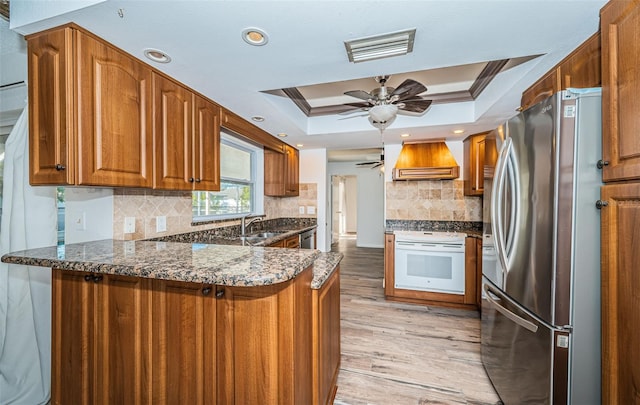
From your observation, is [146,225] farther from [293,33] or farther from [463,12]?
[463,12]

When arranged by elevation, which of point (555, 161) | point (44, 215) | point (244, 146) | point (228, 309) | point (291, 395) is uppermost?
point (244, 146)

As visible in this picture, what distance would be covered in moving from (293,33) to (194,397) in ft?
6.00

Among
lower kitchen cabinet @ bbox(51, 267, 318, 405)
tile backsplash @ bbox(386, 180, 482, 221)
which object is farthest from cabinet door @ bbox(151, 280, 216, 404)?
tile backsplash @ bbox(386, 180, 482, 221)

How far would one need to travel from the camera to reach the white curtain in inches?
64.3

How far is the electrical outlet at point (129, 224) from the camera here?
1839 mm

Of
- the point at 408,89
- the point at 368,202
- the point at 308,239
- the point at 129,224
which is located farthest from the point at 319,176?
the point at 368,202

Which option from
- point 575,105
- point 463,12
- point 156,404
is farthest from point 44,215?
point 575,105

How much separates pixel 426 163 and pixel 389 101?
1.73m

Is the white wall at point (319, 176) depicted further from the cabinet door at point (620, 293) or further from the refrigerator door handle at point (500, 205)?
the cabinet door at point (620, 293)

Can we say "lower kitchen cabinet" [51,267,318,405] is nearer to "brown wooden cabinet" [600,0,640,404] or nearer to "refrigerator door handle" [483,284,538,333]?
"refrigerator door handle" [483,284,538,333]

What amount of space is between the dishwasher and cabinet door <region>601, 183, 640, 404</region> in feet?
9.64

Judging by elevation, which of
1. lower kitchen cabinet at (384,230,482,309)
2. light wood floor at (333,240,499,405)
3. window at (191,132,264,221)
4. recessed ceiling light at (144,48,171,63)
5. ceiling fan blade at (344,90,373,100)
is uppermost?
recessed ceiling light at (144,48,171,63)

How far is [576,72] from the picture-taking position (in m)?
1.40

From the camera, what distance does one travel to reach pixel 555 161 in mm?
1185
